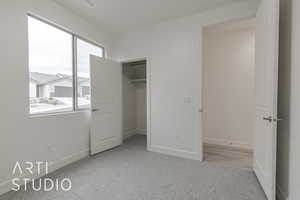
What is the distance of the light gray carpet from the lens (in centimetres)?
175

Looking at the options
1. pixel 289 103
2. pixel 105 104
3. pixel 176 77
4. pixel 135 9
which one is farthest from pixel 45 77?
pixel 289 103

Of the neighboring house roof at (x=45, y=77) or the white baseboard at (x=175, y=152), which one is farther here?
the white baseboard at (x=175, y=152)

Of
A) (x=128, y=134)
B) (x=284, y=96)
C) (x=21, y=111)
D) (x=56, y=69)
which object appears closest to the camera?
(x=284, y=96)

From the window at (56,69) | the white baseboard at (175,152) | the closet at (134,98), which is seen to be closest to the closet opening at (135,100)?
the closet at (134,98)

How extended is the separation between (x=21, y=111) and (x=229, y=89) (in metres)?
3.85

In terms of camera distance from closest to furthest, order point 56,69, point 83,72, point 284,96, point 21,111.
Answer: point 284,96, point 21,111, point 56,69, point 83,72

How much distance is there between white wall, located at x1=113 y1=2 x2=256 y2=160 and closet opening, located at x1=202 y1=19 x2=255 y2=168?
1.98ft

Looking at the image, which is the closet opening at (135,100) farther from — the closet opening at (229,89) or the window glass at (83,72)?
the closet opening at (229,89)

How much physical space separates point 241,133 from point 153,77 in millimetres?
2339

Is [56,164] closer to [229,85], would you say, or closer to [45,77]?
[45,77]

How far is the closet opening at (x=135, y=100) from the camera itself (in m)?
4.35

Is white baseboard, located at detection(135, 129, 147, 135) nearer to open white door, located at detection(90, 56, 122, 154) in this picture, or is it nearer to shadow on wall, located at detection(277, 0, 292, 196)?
open white door, located at detection(90, 56, 122, 154)

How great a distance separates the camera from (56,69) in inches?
102

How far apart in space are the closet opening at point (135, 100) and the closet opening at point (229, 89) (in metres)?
1.74
